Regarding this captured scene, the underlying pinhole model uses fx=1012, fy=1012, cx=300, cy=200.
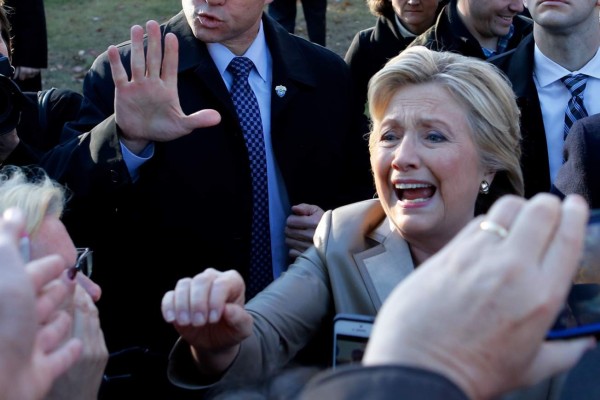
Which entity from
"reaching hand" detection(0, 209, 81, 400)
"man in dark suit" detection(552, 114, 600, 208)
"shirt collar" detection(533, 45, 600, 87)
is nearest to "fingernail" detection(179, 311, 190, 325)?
"reaching hand" detection(0, 209, 81, 400)

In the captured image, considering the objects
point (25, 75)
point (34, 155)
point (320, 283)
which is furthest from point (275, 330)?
point (25, 75)

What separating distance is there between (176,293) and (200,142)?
49.9 inches

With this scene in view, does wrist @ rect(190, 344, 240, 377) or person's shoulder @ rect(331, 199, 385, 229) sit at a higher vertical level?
person's shoulder @ rect(331, 199, 385, 229)

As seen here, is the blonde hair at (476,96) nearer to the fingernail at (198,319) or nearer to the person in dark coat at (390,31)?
the fingernail at (198,319)

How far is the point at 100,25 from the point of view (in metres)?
10.3

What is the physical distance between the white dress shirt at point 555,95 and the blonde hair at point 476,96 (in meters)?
0.65

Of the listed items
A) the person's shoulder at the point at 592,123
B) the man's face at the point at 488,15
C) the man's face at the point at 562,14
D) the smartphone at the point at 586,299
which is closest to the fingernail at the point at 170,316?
the smartphone at the point at 586,299

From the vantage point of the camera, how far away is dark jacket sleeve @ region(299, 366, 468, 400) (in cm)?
108

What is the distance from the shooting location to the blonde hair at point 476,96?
2.82 meters

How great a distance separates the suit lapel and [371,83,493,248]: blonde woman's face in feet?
0.16

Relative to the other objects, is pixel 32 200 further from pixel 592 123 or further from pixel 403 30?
pixel 403 30

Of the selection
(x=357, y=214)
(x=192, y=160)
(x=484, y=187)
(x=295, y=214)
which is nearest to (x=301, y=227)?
(x=295, y=214)

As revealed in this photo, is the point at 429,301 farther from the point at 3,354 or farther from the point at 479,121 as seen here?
the point at 479,121

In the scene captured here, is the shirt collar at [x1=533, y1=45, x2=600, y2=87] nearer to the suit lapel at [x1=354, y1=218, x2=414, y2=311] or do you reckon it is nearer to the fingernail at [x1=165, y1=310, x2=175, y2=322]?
Answer: the suit lapel at [x1=354, y1=218, x2=414, y2=311]
